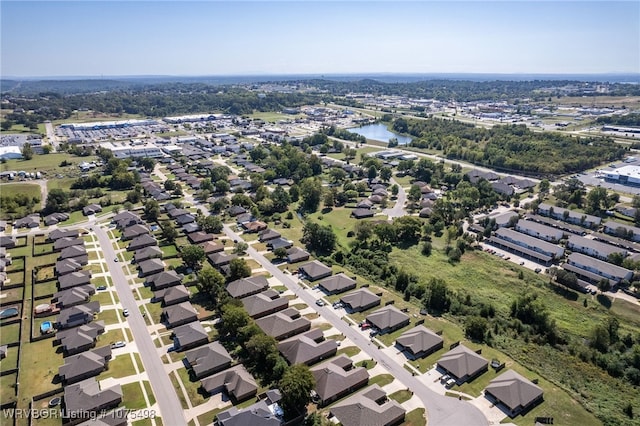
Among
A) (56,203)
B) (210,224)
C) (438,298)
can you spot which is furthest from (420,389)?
(56,203)

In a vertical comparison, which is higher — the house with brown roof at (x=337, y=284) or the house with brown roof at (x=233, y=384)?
the house with brown roof at (x=337, y=284)

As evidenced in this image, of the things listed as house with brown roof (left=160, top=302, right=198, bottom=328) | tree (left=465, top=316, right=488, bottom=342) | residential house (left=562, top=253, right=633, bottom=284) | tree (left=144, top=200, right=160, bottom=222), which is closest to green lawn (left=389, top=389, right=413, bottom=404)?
tree (left=465, top=316, right=488, bottom=342)

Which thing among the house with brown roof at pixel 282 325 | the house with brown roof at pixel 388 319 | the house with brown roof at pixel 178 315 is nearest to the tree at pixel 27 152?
the house with brown roof at pixel 178 315

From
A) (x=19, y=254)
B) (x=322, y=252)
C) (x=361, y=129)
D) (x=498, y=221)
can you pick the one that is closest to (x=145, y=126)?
(x=361, y=129)

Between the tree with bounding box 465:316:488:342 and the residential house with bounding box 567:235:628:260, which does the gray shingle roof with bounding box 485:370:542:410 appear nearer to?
the tree with bounding box 465:316:488:342

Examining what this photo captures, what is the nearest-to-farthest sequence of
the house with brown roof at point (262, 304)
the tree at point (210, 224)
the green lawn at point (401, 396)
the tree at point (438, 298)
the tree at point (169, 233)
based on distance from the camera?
the green lawn at point (401, 396) → the house with brown roof at point (262, 304) → the tree at point (438, 298) → the tree at point (169, 233) → the tree at point (210, 224)

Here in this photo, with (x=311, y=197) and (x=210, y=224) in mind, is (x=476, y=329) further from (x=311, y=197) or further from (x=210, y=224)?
(x=311, y=197)

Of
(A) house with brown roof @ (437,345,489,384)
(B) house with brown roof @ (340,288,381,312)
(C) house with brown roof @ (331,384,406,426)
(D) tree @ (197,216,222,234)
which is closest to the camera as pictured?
(C) house with brown roof @ (331,384,406,426)

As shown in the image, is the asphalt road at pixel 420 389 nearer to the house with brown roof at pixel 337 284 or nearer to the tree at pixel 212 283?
the house with brown roof at pixel 337 284
